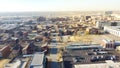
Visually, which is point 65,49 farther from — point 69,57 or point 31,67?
point 31,67

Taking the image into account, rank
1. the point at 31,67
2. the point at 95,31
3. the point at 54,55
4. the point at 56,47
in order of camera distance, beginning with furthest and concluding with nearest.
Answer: the point at 95,31 < the point at 56,47 < the point at 54,55 < the point at 31,67

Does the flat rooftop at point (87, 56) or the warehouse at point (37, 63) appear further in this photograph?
the flat rooftop at point (87, 56)

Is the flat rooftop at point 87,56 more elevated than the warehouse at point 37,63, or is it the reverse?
the warehouse at point 37,63

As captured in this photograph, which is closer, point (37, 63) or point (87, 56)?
point (37, 63)

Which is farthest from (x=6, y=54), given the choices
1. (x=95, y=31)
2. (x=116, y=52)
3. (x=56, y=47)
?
(x=95, y=31)

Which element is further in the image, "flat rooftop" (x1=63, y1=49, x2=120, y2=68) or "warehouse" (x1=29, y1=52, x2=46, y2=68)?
"flat rooftop" (x1=63, y1=49, x2=120, y2=68)

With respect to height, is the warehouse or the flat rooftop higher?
the warehouse

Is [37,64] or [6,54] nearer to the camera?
[37,64]

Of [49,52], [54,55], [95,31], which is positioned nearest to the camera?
[54,55]
